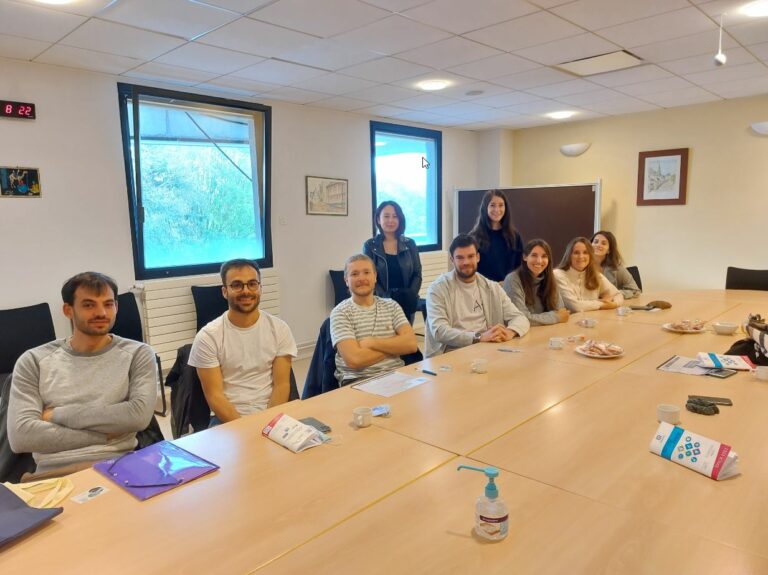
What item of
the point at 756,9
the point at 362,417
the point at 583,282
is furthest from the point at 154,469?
the point at 756,9

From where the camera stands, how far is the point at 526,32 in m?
3.15

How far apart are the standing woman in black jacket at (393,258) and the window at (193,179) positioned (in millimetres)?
1458

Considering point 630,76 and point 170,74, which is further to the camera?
point 630,76

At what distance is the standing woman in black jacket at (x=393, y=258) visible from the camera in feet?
12.4

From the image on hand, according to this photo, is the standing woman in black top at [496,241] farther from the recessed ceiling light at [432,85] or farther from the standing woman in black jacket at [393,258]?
the recessed ceiling light at [432,85]

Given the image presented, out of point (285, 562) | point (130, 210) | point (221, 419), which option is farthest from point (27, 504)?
point (130, 210)

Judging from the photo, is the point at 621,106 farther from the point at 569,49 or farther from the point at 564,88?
the point at 569,49

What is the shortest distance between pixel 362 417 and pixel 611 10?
100 inches

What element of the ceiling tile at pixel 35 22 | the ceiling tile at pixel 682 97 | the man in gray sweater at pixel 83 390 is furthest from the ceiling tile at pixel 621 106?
the man in gray sweater at pixel 83 390

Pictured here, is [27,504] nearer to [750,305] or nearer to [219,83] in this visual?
[219,83]

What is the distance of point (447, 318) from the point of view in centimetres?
302

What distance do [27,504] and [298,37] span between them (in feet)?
8.99

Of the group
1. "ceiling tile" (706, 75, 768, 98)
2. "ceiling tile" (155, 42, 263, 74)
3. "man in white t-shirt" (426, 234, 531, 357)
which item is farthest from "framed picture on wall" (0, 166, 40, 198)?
"ceiling tile" (706, 75, 768, 98)

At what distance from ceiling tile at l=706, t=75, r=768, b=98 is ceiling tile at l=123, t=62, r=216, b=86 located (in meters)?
4.18
